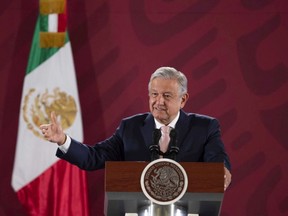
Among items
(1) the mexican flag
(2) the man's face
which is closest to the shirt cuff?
(2) the man's face

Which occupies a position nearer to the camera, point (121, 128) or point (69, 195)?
point (121, 128)

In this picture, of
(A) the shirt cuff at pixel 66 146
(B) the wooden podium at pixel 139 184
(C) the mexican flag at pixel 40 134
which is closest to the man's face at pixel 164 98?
(A) the shirt cuff at pixel 66 146

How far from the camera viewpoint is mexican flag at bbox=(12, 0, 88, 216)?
5867 mm

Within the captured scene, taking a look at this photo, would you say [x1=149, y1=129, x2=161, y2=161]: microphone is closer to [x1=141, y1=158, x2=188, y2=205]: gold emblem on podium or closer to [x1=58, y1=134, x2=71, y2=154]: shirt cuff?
[x1=141, y1=158, x2=188, y2=205]: gold emblem on podium

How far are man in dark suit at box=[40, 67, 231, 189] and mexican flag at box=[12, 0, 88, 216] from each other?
85.2 inches

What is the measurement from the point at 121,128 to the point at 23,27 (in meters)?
2.54

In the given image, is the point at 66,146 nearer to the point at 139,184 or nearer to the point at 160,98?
the point at 160,98

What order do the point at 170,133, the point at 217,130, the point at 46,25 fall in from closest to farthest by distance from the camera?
the point at 170,133 < the point at 217,130 < the point at 46,25

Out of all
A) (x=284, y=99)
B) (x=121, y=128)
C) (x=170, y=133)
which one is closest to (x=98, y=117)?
(x=284, y=99)

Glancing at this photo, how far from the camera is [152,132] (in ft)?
11.5

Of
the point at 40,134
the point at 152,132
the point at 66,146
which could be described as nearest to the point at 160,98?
the point at 152,132

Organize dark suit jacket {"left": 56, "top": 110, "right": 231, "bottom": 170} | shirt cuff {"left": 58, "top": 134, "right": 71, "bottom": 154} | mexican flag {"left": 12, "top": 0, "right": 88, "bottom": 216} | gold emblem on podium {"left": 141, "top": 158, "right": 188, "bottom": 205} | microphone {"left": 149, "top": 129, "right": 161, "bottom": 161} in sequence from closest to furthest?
gold emblem on podium {"left": 141, "top": 158, "right": 188, "bottom": 205} < microphone {"left": 149, "top": 129, "right": 161, "bottom": 161} < shirt cuff {"left": 58, "top": 134, "right": 71, "bottom": 154} < dark suit jacket {"left": 56, "top": 110, "right": 231, "bottom": 170} < mexican flag {"left": 12, "top": 0, "right": 88, "bottom": 216}

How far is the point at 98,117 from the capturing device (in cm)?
600

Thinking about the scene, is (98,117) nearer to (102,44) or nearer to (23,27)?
(102,44)
